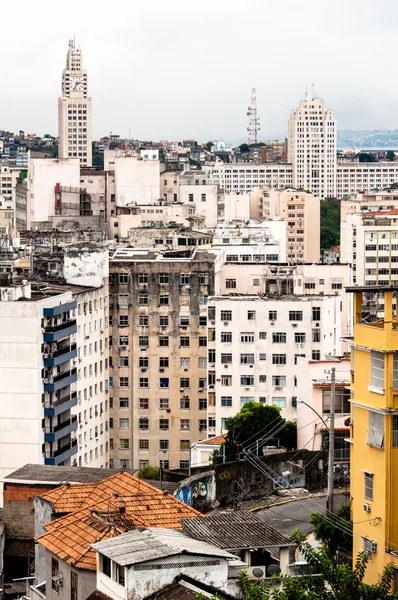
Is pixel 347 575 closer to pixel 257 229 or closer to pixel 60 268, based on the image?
pixel 60 268

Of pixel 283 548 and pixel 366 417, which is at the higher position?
pixel 366 417

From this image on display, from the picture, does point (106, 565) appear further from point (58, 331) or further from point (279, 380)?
point (279, 380)

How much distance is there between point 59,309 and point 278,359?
13.0 m

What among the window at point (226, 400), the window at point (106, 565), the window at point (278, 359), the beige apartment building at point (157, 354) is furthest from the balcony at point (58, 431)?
the window at point (106, 565)

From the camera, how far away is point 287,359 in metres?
88.6

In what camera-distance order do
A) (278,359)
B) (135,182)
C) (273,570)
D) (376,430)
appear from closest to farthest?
(273,570) → (376,430) → (278,359) → (135,182)

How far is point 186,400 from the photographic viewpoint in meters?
96.1

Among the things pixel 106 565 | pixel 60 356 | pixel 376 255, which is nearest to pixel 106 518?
pixel 106 565

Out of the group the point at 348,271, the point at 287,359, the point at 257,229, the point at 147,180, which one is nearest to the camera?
the point at 287,359

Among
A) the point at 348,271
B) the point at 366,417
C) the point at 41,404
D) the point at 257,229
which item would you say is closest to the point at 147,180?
the point at 257,229

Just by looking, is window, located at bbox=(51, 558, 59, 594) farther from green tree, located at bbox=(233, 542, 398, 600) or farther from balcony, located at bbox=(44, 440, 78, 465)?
balcony, located at bbox=(44, 440, 78, 465)

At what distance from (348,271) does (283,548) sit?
3056 inches

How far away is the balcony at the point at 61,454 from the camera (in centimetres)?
7962

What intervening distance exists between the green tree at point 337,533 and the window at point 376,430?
131 inches
